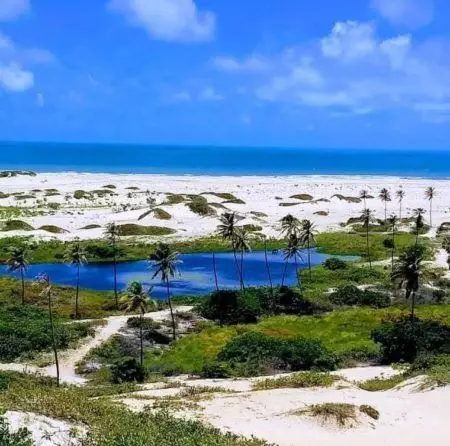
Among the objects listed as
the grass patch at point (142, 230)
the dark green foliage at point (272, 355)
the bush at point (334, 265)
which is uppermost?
the grass patch at point (142, 230)

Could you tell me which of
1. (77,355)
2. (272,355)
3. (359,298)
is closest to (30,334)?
(77,355)

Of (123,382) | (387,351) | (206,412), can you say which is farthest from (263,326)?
(206,412)

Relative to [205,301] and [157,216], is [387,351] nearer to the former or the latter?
[205,301]

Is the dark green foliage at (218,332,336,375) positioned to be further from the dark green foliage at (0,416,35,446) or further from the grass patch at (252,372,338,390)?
the dark green foliage at (0,416,35,446)

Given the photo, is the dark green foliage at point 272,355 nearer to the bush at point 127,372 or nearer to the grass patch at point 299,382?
the grass patch at point 299,382

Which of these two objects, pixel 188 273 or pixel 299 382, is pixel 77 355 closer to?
pixel 299 382

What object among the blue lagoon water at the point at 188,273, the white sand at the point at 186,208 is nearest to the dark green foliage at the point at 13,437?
the blue lagoon water at the point at 188,273

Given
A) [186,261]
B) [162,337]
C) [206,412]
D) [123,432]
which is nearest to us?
[123,432]
